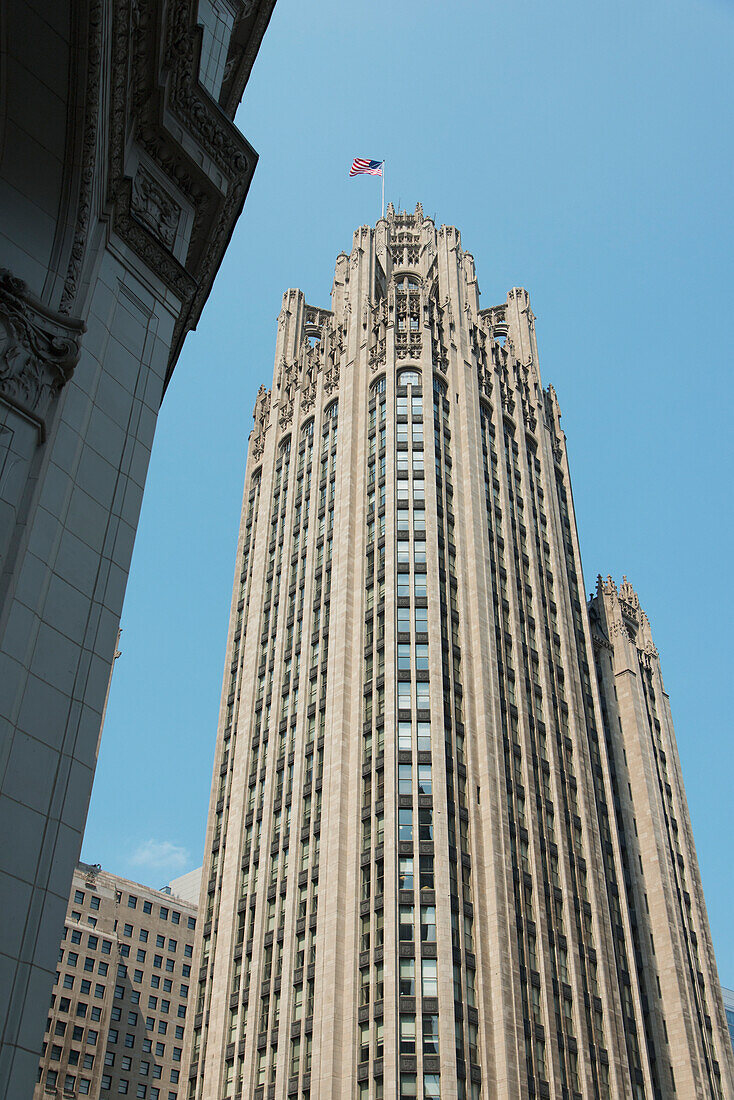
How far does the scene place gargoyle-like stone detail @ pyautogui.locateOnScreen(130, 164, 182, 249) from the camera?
75.6 feet

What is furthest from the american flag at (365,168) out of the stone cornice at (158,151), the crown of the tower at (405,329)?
the stone cornice at (158,151)

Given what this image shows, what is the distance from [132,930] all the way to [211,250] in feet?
343

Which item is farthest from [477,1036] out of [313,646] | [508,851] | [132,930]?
[132,930]

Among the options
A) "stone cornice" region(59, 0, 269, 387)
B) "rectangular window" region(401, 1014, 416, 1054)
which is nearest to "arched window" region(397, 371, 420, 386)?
"rectangular window" region(401, 1014, 416, 1054)

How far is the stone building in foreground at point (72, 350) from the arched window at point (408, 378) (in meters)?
58.5

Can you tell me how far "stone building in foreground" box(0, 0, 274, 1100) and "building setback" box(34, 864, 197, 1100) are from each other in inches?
3609

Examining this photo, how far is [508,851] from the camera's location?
6306cm

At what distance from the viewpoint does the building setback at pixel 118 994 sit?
10062 centimetres

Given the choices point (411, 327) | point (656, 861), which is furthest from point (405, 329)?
point (656, 861)

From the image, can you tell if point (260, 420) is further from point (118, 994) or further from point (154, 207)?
point (154, 207)

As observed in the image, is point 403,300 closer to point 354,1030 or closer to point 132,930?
point 354,1030

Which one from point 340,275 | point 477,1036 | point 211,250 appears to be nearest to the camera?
point 211,250

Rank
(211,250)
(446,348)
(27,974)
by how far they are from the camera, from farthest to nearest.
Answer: (446,348) < (211,250) < (27,974)

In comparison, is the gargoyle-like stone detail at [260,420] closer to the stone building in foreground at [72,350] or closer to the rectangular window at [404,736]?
the rectangular window at [404,736]
